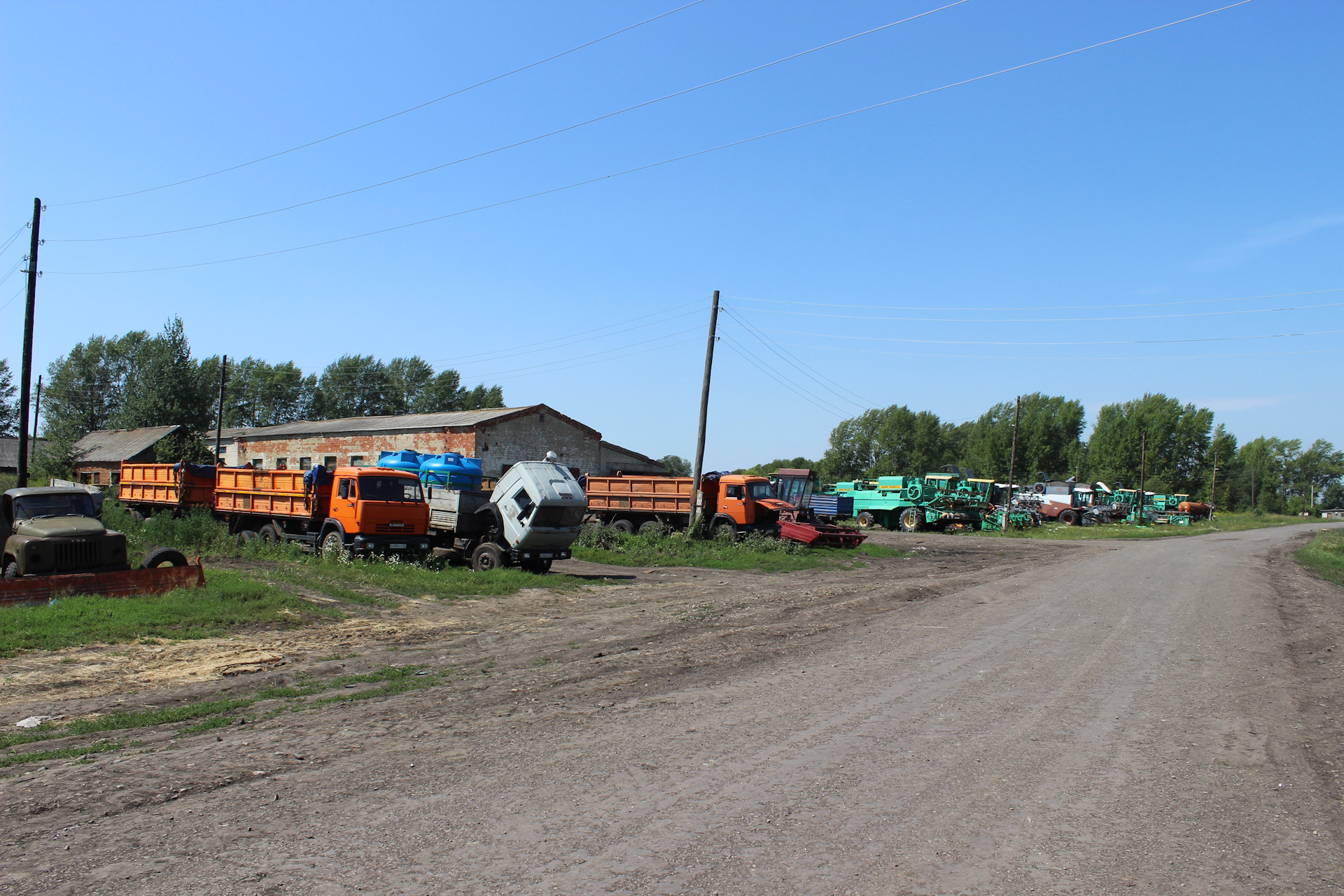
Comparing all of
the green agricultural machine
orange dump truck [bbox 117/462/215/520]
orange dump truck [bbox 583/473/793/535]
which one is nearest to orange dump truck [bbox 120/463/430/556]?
orange dump truck [bbox 117/462/215/520]

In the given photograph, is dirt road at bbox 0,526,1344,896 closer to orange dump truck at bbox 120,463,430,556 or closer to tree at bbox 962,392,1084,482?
orange dump truck at bbox 120,463,430,556

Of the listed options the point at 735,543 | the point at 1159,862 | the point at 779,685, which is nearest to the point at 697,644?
the point at 779,685

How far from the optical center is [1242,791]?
544 centimetres

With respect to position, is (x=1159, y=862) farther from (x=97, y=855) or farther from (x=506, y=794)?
(x=97, y=855)

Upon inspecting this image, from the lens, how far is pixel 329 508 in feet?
65.8

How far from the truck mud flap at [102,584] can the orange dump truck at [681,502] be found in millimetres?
16271

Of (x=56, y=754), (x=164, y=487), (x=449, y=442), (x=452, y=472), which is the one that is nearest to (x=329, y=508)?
(x=452, y=472)

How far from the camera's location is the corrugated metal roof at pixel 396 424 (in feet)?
120

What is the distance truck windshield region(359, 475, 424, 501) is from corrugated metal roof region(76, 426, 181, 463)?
37.7 m

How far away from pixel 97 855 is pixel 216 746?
1.99 meters

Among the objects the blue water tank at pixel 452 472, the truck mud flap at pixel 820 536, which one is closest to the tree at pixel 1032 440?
the truck mud flap at pixel 820 536

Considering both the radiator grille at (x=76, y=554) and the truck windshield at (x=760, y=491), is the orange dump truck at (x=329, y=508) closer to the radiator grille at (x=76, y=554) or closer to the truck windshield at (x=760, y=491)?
the radiator grille at (x=76, y=554)

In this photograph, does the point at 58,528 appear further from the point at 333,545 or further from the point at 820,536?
the point at 820,536

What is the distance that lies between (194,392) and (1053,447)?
8670cm
